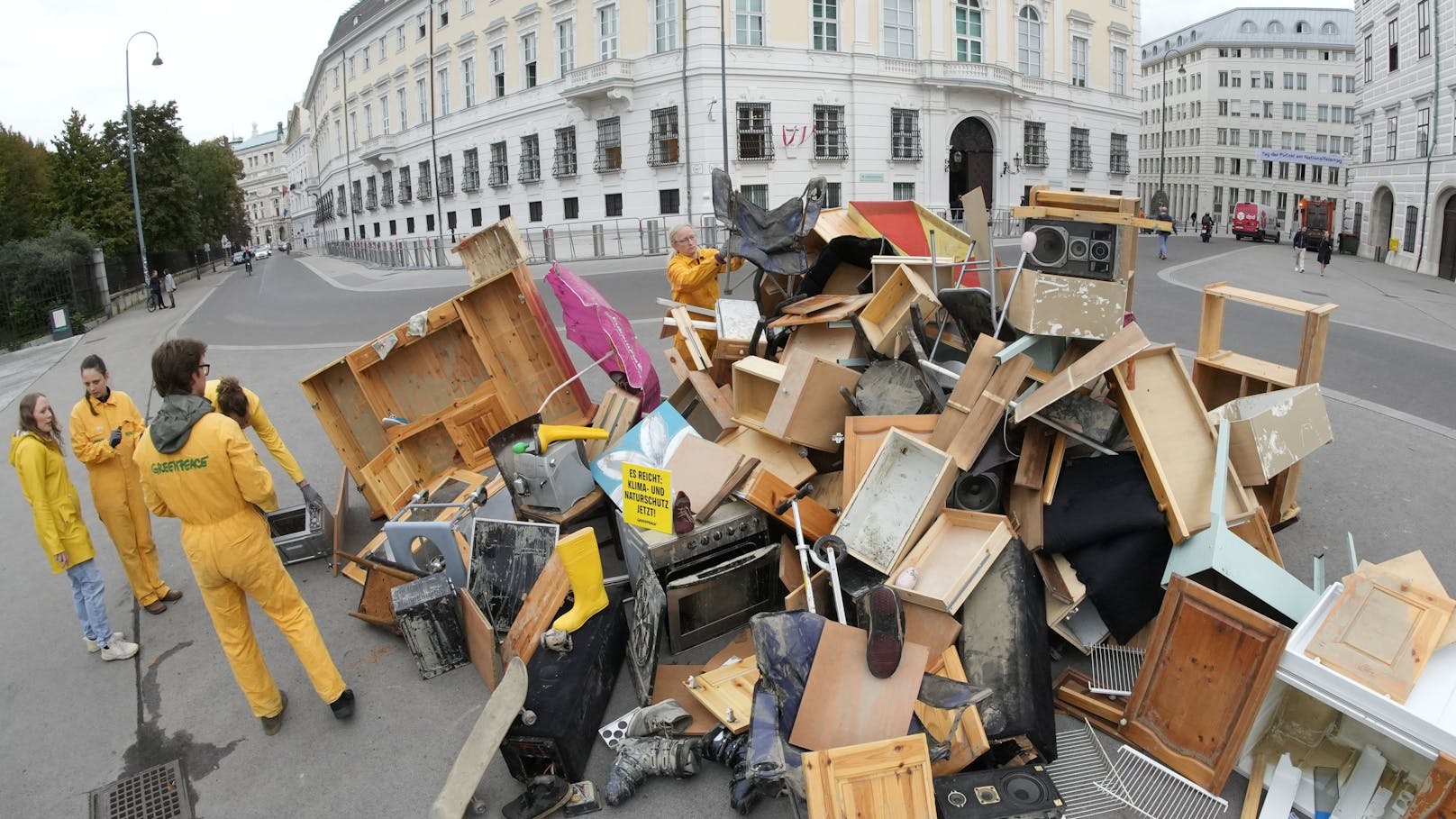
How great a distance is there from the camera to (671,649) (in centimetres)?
435

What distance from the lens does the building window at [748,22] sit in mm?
28125

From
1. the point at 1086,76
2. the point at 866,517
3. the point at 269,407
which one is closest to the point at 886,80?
the point at 1086,76

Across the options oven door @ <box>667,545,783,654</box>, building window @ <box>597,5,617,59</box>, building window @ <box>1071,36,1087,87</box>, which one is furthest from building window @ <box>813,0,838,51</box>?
oven door @ <box>667,545,783,654</box>

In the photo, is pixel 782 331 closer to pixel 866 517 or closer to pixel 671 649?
pixel 866 517

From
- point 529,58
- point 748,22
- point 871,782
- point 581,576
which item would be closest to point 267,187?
point 529,58

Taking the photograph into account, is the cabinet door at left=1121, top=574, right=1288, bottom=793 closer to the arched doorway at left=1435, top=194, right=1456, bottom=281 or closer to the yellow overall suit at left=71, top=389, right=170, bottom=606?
the yellow overall suit at left=71, top=389, right=170, bottom=606

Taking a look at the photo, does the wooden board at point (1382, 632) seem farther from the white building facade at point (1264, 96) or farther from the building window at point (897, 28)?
the white building facade at point (1264, 96)

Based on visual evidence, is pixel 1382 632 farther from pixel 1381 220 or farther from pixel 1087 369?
pixel 1381 220

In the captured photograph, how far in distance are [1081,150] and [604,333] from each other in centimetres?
3520

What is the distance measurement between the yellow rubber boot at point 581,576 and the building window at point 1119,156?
39.4m

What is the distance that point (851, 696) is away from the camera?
10.3ft

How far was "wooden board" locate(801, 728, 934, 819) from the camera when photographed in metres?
2.72

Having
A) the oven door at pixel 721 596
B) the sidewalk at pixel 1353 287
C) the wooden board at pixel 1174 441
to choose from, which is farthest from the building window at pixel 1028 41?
the oven door at pixel 721 596

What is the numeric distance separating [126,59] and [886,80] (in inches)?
1064
